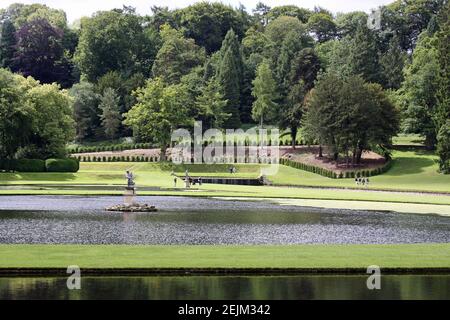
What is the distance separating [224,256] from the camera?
91.6 ft

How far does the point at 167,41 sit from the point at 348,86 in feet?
180

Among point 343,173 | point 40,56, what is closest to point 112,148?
point 343,173

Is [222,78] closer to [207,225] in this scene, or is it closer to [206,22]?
[206,22]

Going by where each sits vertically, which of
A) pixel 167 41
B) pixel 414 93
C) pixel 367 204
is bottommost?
pixel 367 204

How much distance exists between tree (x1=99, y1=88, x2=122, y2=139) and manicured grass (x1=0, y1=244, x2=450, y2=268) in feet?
317

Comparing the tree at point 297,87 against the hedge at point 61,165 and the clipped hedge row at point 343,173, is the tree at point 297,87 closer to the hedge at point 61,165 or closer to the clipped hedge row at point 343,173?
the clipped hedge row at point 343,173

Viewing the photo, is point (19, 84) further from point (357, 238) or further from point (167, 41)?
point (357, 238)

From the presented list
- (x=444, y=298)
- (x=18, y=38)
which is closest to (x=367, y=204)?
(x=444, y=298)

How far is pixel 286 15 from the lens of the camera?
636ft

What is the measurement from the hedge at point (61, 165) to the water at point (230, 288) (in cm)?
6859

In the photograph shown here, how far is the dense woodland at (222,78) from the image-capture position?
9675 cm

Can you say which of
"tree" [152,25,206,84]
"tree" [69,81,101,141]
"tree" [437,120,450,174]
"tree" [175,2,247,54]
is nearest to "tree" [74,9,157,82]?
"tree" [152,25,206,84]

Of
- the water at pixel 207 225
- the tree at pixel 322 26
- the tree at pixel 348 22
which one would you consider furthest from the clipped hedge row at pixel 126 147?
the tree at pixel 322 26

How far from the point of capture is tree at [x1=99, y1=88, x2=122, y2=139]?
126 m
